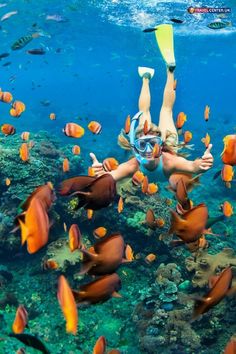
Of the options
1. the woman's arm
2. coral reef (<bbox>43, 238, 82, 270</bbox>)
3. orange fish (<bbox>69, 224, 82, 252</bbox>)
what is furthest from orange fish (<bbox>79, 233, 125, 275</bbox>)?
coral reef (<bbox>43, 238, 82, 270</bbox>)

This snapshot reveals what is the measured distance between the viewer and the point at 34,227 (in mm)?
2605

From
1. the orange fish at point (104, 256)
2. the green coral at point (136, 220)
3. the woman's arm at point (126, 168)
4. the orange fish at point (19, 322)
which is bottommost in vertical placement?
the green coral at point (136, 220)

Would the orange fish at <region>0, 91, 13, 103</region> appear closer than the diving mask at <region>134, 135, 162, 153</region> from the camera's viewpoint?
No

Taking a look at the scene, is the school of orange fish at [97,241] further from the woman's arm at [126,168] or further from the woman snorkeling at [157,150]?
the woman's arm at [126,168]

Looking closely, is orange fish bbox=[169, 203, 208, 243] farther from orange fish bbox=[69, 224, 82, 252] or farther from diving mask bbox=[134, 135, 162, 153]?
diving mask bbox=[134, 135, 162, 153]

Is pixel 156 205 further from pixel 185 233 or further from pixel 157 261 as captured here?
pixel 185 233

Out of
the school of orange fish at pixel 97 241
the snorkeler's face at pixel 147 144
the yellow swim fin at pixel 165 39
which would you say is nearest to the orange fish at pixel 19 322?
the school of orange fish at pixel 97 241

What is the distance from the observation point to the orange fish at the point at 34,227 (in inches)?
102

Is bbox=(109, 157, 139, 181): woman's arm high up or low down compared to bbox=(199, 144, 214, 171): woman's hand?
down

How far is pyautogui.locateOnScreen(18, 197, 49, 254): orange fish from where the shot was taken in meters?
2.60

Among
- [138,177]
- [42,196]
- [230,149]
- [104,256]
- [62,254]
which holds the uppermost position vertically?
[42,196]

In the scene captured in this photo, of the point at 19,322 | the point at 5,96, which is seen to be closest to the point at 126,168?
the point at 19,322

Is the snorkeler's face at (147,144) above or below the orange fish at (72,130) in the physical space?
above

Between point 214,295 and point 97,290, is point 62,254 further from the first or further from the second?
point 214,295
